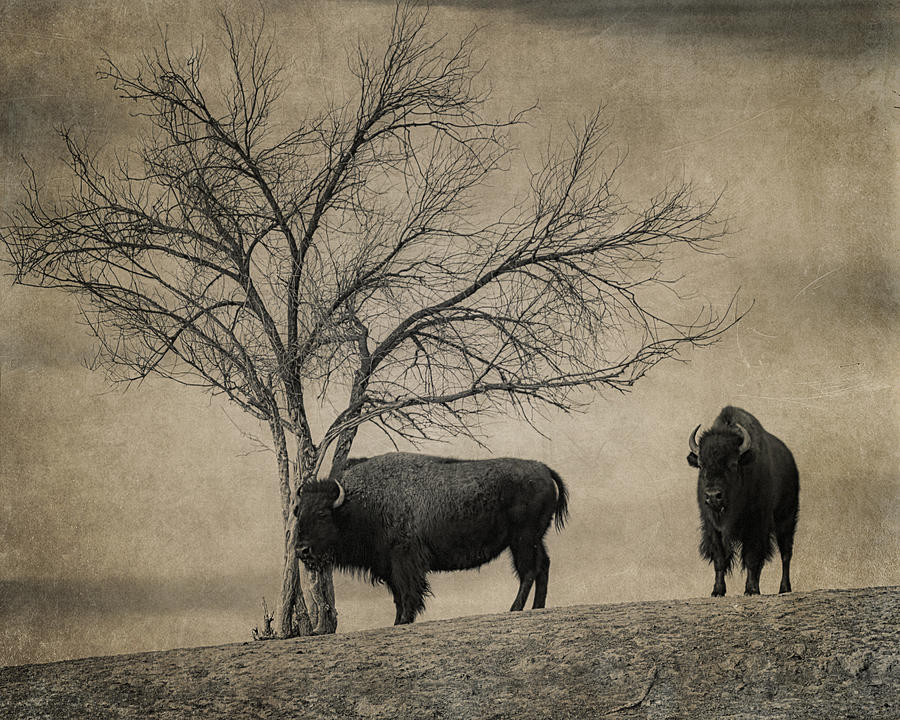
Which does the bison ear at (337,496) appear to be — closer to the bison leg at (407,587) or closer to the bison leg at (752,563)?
the bison leg at (407,587)

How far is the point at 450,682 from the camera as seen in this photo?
7.82 meters

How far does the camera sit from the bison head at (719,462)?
9.09m

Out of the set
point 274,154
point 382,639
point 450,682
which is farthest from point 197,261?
point 450,682

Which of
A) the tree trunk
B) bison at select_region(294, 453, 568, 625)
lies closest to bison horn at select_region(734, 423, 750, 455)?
bison at select_region(294, 453, 568, 625)

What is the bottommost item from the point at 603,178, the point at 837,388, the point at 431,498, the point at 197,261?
the point at 431,498

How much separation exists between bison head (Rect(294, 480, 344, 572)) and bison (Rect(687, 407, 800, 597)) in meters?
2.79

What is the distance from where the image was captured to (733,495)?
920 centimetres

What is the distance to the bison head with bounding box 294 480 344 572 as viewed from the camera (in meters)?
9.51

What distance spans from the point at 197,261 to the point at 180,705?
11.9ft

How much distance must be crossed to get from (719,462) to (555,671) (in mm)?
2264

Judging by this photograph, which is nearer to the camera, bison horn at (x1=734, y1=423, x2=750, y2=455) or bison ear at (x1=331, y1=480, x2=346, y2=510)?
bison horn at (x1=734, y1=423, x2=750, y2=455)

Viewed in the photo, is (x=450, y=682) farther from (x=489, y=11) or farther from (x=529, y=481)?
(x=489, y=11)

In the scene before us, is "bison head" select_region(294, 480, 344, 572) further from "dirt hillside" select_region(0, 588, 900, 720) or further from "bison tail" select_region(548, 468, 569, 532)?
"bison tail" select_region(548, 468, 569, 532)

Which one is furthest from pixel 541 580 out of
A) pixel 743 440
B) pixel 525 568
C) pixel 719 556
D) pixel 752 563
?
pixel 743 440
